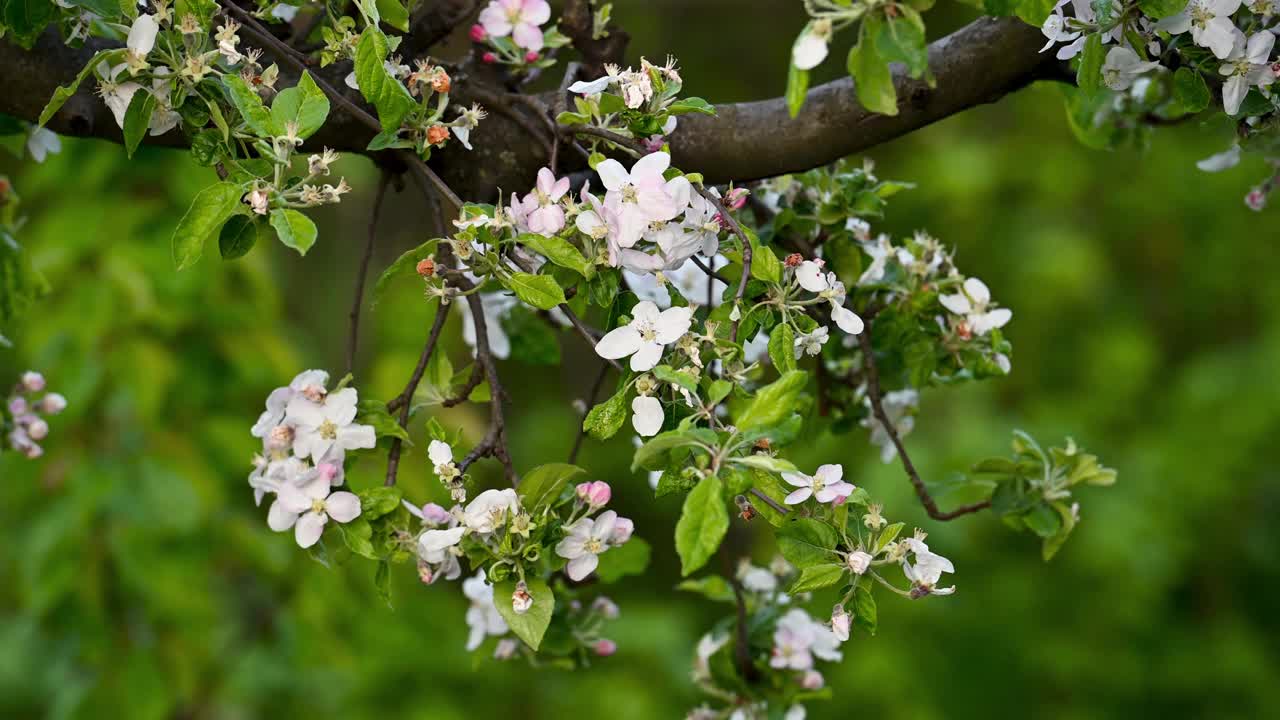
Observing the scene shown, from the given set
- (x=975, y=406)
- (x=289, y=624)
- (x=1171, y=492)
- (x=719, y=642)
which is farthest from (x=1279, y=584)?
(x=719, y=642)

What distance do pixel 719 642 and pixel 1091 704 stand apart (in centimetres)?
242

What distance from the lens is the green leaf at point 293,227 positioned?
2.18 ft

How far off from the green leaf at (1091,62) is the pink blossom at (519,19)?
0.32 metres

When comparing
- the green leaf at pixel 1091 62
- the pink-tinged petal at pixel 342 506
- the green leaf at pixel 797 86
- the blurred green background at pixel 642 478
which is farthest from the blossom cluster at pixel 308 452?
the blurred green background at pixel 642 478

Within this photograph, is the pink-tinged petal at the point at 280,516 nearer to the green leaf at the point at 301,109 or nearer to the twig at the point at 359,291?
the twig at the point at 359,291

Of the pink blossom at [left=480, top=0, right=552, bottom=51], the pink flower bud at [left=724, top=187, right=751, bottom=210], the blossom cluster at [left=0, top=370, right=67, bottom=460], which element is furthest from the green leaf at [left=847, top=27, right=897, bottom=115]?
the blossom cluster at [left=0, top=370, right=67, bottom=460]

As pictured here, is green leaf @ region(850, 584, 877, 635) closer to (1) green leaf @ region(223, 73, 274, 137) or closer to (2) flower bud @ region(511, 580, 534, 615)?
(2) flower bud @ region(511, 580, 534, 615)

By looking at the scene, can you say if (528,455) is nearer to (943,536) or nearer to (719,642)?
(943,536)

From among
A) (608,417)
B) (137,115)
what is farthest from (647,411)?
(137,115)

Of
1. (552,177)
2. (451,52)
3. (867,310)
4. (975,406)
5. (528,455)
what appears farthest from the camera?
(528,455)

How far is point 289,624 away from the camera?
2.24 meters

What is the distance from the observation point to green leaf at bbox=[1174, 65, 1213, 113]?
78 centimetres

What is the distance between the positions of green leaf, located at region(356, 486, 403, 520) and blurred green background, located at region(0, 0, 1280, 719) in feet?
4.18

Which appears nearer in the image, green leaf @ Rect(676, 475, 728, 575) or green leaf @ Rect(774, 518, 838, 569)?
green leaf @ Rect(676, 475, 728, 575)
